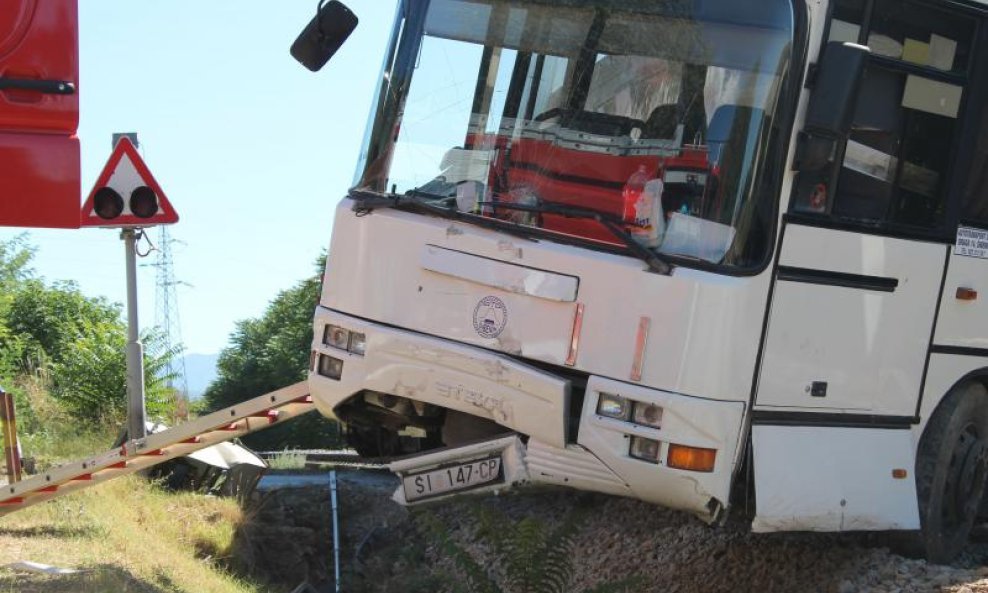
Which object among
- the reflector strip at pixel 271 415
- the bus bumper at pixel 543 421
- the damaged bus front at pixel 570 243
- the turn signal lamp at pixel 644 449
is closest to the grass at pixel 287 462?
the reflector strip at pixel 271 415

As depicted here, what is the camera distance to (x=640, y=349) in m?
7.12

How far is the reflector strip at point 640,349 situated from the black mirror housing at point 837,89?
129 centimetres

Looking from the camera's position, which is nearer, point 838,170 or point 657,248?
point 657,248

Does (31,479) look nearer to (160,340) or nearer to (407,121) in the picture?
(407,121)

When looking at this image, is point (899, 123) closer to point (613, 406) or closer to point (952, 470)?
point (952, 470)

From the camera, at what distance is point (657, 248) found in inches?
283

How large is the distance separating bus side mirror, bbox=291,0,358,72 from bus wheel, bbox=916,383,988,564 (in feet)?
13.4

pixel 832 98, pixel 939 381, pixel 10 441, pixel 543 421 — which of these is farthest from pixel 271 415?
pixel 832 98

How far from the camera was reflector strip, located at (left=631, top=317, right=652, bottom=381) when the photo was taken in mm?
7109

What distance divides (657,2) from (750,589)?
337cm

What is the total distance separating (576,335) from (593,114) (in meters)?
1.19

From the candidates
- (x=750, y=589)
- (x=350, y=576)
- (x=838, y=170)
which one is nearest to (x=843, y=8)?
(x=838, y=170)

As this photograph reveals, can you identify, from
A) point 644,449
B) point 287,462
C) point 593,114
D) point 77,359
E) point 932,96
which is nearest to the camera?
point 644,449

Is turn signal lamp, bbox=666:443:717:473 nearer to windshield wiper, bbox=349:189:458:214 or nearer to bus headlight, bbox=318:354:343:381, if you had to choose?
windshield wiper, bbox=349:189:458:214
